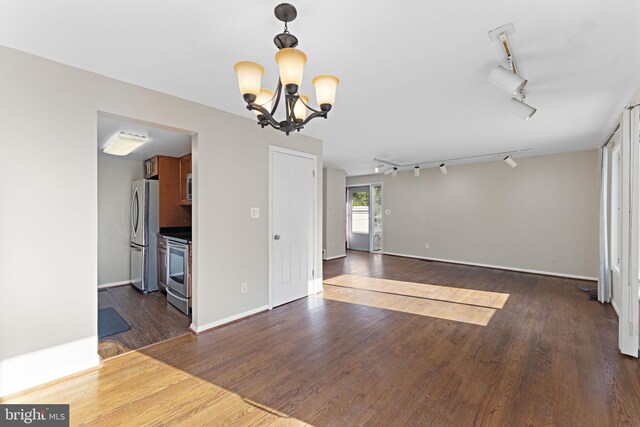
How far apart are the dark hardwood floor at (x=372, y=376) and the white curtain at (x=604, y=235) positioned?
546 millimetres

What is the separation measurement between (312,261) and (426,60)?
3046 millimetres

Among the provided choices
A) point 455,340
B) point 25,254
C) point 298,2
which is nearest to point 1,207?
point 25,254

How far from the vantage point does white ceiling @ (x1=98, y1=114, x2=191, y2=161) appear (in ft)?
11.0

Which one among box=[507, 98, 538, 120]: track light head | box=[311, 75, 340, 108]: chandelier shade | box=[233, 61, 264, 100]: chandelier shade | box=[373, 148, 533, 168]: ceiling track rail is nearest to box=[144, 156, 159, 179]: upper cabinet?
box=[233, 61, 264, 100]: chandelier shade

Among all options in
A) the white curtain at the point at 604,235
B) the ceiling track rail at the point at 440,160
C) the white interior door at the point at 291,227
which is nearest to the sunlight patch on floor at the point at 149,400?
the white interior door at the point at 291,227

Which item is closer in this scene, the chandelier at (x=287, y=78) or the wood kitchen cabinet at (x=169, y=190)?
the chandelier at (x=287, y=78)

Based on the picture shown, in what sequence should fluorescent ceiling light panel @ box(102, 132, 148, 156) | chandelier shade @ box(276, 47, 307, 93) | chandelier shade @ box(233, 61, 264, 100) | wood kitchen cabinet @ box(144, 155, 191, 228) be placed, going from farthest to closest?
wood kitchen cabinet @ box(144, 155, 191, 228) → fluorescent ceiling light panel @ box(102, 132, 148, 156) → chandelier shade @ box(233, 61, 264, 100) → chandelier shade @ box(276, 47, 307, 93)

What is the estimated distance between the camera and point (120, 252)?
16.4 feet

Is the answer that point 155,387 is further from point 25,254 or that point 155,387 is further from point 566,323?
point 566,323

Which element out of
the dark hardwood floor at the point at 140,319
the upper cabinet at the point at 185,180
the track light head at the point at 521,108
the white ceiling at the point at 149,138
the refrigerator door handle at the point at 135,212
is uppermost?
the white ceiling at the point at 149,138

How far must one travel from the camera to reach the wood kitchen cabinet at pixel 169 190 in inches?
181

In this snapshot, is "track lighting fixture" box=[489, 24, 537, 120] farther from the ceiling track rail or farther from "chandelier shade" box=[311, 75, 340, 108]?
the ceiling track rail

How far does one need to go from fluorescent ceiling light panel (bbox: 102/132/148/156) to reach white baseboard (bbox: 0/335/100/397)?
2501 mm

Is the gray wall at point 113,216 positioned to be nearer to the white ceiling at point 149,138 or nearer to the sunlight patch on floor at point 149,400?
the white ceiling at point 149,138
